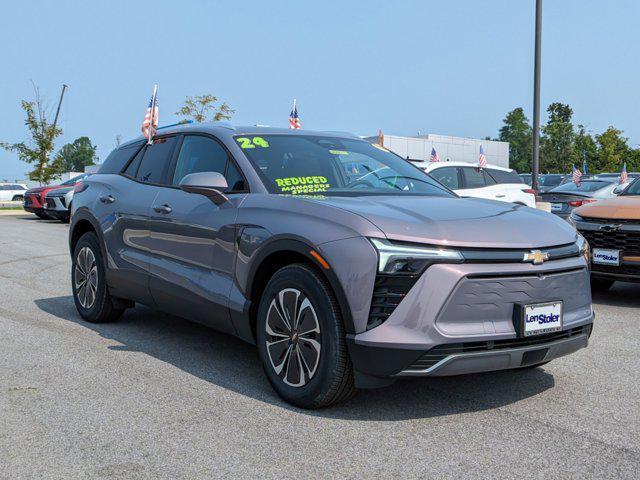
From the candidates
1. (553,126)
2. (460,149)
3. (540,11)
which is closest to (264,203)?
(540,11)

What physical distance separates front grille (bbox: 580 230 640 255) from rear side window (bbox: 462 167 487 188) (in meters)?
6.36

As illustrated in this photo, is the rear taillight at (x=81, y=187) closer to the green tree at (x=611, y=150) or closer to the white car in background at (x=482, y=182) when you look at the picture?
the white car in background at (x=482, y=182)

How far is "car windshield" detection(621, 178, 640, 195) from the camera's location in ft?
29.5

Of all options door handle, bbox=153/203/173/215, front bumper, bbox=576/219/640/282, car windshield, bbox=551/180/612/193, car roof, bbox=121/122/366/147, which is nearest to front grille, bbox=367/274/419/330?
car roof, bbox=121/122/366/147

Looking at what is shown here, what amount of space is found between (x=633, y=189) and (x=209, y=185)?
6336mm

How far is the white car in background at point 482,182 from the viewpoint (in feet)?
45.4

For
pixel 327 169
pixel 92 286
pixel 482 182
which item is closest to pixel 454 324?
pixel 327 169

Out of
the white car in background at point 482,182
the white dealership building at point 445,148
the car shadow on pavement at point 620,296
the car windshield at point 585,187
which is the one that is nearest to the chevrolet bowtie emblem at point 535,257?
the car shadow on pavement at point 620,296

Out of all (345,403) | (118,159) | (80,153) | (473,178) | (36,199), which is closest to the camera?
(345,403)

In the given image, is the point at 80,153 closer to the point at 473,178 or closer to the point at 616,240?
the point at 473,178

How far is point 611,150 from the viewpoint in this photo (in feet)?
213

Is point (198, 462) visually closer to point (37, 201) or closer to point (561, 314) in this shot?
point (561, 314)

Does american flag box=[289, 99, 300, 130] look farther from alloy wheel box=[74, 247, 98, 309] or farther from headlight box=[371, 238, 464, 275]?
headlight box=[371, 238, 464, 275]

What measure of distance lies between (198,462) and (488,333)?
154cm
